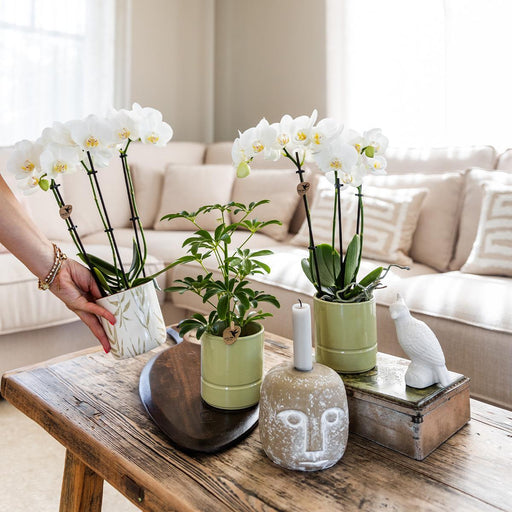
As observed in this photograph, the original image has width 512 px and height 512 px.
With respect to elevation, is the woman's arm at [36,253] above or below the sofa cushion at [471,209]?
below

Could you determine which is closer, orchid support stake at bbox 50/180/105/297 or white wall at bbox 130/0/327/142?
orchid support stake at bbox 50/180/105/297

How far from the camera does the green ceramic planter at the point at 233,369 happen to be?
2.66 feet

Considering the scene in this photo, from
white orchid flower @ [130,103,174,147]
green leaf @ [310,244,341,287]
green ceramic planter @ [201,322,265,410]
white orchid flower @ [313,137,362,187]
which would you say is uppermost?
white orchid flower @ [130,103,174,147]

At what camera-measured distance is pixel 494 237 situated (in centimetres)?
173

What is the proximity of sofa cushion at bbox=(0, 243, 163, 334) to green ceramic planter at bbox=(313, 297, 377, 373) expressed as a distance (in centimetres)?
127

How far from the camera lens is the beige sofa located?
1369 millimetres

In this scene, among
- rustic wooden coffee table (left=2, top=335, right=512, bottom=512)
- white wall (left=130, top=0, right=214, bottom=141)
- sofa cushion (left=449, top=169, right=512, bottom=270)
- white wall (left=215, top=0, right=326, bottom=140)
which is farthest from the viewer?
white wall (left=130, top=0, right=214, bottom=141)

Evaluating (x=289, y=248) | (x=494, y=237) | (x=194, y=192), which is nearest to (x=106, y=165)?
(x=494, y=237)

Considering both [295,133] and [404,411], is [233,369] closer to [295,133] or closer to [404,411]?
[404,411]

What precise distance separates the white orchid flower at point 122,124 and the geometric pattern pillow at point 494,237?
138 centimetres

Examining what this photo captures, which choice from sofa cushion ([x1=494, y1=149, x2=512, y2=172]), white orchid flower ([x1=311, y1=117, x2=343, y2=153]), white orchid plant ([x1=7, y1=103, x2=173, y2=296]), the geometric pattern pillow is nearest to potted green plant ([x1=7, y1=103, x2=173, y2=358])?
white orchid plant ([x1=7, y1=103, x2=173, y2=296])

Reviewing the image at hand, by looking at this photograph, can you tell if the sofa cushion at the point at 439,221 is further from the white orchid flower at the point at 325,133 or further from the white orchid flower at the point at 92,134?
the white orchid flower at the point at 92,134

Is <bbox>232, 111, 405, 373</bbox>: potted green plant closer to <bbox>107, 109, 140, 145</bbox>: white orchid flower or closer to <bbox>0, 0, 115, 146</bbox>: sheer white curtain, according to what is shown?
<bbox>107, 109, 140, 145</bbox>: white orchid flower

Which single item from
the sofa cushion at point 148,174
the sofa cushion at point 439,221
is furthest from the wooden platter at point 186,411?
the sofa cushion at point 148,174
